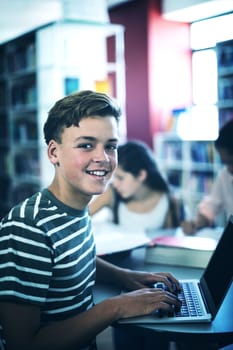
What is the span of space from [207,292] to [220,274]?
0.22 feet

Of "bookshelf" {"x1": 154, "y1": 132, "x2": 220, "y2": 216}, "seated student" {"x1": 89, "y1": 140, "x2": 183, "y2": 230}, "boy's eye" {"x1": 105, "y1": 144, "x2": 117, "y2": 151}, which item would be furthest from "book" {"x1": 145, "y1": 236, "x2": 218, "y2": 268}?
"bookshelf" {"x1": 154, "y1": 132, "x2": 220, "y2": 216}

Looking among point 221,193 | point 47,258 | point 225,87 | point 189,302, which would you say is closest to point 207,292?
point 189,302

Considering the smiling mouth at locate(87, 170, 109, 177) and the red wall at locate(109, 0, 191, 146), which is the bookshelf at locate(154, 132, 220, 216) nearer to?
the red wall at locate(109, 0, 191, 146)

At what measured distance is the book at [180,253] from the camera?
1394 mm

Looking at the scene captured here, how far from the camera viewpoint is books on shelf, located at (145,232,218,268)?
54.9 inches

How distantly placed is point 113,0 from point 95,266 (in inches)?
155

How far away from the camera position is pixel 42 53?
3.99 metres

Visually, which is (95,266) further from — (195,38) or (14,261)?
(195,38)

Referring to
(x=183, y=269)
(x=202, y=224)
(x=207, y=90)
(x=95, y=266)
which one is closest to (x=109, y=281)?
(x=95, y=266)

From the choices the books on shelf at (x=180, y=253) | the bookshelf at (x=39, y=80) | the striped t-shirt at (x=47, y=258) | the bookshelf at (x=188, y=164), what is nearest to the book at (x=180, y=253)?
the books on shelf at (x=180, y=253)

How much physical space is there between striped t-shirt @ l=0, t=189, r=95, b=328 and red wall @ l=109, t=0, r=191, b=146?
359 centimetres

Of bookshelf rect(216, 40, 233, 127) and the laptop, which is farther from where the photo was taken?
bookshelf rect(216, 40, 233, 127)

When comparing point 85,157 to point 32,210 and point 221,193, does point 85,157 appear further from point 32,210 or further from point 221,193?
point 221,193

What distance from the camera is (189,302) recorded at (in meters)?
1.08
